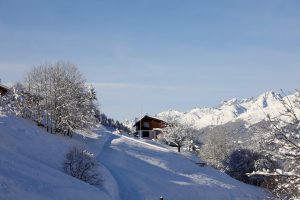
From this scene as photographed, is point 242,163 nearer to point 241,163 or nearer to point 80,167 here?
point 241,163

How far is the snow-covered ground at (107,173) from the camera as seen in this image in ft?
84.4

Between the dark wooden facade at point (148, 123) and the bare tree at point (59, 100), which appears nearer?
the bare tree at point (59, 100)

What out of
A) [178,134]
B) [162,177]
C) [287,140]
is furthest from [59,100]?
[287,140]

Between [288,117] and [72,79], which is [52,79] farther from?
[288,117]

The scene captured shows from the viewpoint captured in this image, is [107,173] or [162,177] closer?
[107,173]

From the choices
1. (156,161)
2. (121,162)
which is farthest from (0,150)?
(156,161)

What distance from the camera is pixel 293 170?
400 inches

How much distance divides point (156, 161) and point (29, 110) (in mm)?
19688

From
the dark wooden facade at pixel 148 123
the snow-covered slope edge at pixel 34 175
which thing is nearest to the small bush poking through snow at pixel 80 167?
the snow-covered slope edge at pixel 34 175

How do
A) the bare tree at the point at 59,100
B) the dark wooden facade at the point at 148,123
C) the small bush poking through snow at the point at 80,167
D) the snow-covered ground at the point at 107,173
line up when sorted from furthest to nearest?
the dark wooden facade at the point at 148,123 → the bare tree at the point at 59,100 → the small bush poking through snow at the point at 80,167 → the snow-covered ground at the point at 107,173

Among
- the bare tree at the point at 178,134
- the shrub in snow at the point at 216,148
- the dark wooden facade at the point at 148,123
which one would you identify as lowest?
the shrub in snow at the point at 216,148

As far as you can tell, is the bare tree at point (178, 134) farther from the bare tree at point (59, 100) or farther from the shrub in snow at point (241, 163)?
the bare tree at point (59, 100)

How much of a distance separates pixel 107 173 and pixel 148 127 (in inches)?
2740

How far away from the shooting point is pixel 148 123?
4577 inches
